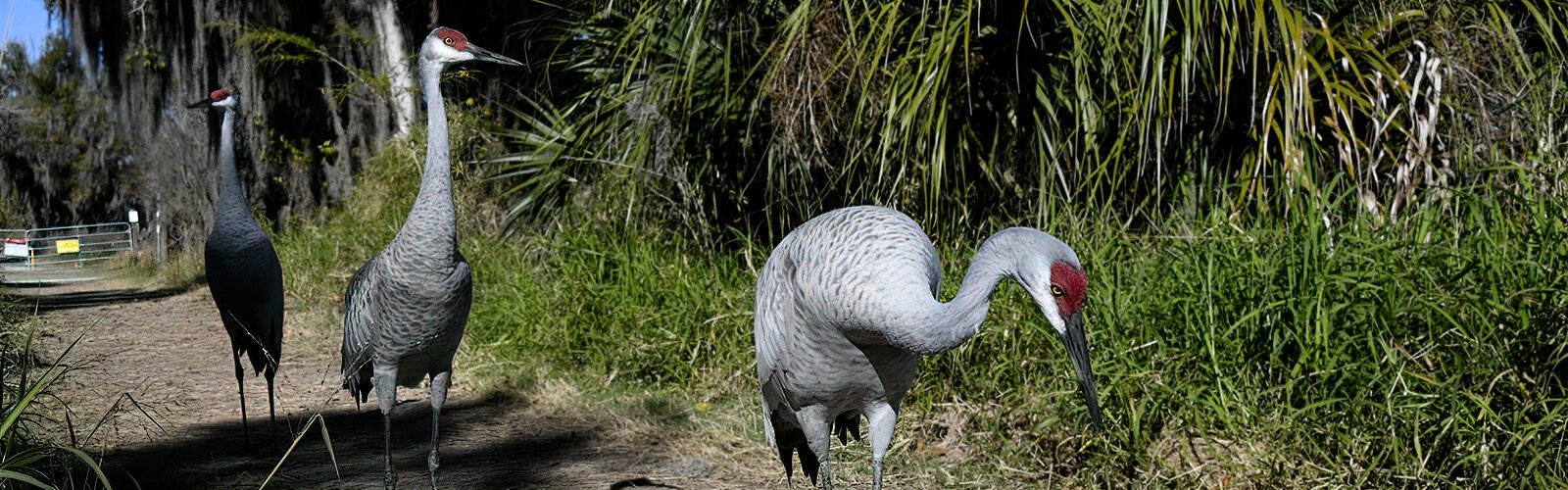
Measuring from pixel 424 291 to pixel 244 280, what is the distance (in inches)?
68.4

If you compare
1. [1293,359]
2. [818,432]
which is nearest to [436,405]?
[818,432]

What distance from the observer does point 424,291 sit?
4199 millimetres

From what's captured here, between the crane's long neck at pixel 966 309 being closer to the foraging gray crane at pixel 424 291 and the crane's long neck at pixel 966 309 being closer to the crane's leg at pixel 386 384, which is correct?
the foraging gray crane at pixel 424 291

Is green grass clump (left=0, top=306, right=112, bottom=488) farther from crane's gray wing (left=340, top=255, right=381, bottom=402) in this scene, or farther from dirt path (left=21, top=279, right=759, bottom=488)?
crane's gray wing (left=340, top=255, right=381, bottom=402)

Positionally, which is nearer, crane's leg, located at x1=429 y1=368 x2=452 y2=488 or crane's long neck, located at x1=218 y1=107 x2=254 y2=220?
crane's leg, located at x1=429 y1=368 x2=452 y2=488

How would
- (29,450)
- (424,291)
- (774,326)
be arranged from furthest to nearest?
1. (424,291)
2. (774,326)
3. (29,450)

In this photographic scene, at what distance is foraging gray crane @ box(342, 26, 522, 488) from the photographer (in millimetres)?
4219

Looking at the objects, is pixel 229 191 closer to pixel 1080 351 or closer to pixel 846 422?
pixel 846 422

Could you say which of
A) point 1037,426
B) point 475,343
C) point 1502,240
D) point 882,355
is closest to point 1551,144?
point 1502,240

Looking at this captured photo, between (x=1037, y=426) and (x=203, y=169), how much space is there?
1672 centimetres

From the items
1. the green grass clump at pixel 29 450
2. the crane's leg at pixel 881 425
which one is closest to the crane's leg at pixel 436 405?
the green grass clump at pixel 29 450

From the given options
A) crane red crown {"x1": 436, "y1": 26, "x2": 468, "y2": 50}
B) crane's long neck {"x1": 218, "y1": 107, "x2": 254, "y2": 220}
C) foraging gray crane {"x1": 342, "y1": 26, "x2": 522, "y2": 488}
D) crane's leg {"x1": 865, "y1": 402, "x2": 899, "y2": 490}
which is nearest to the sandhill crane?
crane's long neck {"x1": 218, "y1": 107, "x2": 254, "y2": 220}

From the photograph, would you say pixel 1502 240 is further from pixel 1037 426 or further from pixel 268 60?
pixel 268 60

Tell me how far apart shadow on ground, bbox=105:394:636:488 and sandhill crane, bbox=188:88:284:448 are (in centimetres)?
27
